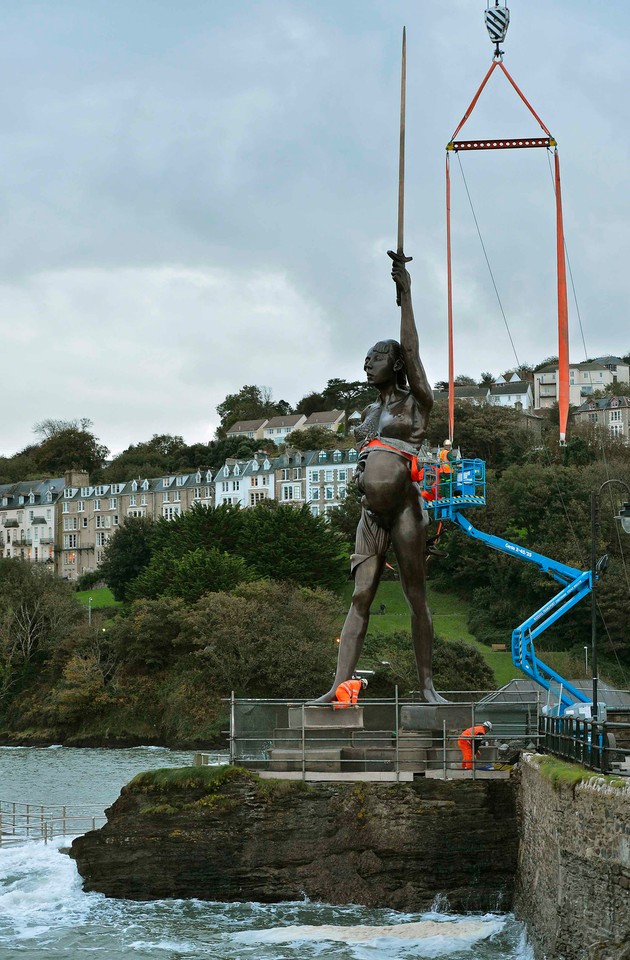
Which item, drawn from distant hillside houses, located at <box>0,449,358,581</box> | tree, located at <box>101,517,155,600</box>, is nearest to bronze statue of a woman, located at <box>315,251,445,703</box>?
tree, located at <box>101,517,155,600</box>

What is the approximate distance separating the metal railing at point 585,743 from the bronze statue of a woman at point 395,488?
2249 mm

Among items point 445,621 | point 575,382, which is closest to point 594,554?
point 445,621

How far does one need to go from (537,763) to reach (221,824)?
4607 mm

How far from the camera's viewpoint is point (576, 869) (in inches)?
591

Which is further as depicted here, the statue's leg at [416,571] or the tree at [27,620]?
the tree at [27,620]

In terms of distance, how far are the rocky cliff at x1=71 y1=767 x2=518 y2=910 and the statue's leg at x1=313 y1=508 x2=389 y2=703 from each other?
7.67ft

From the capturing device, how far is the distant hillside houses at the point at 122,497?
14188 centimetres

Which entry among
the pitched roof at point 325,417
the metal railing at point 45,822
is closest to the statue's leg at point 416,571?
the metal railing at point 45,822

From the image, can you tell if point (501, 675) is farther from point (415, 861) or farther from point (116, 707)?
point (415, 861)

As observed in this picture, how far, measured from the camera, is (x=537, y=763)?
18.0 m

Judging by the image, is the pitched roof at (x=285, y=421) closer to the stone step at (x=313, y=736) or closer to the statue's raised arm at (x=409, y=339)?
the statue's raised arm at (x=409, y=339)

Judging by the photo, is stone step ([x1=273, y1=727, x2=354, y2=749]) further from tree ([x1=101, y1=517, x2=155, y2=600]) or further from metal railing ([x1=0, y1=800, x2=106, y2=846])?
tree ([x1=101, y1=517, x2=155, y2=600])

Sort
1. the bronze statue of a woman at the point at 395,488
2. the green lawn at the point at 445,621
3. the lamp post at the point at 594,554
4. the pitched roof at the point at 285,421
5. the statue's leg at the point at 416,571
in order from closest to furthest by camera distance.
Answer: the bronze statue of a woman at the point at 395,488, the statue's leg at the point at 416,571, the lamp post at the point at 594,554, the green lawn at the point at 445,621, the pitched roof at the point at 285,421

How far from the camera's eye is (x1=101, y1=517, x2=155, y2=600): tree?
113m
